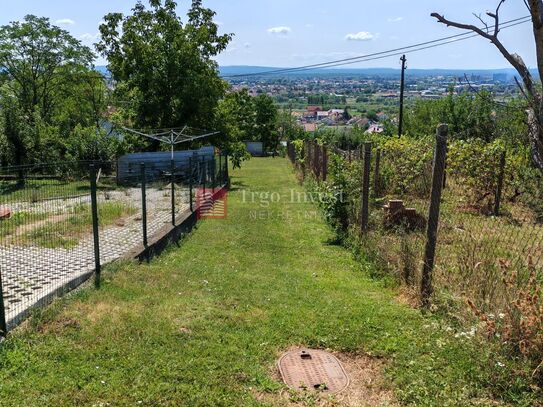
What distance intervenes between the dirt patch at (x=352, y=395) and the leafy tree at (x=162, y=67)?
17214mm

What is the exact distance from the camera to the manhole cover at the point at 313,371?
355cm

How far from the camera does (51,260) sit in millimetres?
6426

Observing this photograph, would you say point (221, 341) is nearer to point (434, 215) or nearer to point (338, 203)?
point (434, 215)

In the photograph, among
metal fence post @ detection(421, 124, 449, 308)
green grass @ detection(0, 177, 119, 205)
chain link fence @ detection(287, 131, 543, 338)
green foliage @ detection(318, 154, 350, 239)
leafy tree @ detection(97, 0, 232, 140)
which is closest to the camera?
chain link fence @ detection(287, 131, 543, 338)

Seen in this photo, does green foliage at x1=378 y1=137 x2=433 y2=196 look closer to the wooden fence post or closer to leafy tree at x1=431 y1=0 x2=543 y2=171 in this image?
the wooden fence post

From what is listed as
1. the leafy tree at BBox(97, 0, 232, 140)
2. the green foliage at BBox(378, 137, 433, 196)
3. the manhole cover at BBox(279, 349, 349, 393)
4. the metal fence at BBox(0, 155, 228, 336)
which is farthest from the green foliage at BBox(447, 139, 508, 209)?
the leafy tree at BBox(97, 0, 232, 140)

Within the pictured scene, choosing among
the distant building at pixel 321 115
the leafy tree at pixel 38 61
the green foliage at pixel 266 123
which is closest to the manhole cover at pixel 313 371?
the leafy tree at pixel 38 61

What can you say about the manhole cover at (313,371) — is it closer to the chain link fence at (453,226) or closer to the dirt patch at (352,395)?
the dirt patch at (352,395)

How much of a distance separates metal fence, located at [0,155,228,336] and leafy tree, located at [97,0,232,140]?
416 inches

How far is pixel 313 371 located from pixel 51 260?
4.41 meters

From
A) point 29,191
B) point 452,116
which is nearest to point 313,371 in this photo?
point 29,191

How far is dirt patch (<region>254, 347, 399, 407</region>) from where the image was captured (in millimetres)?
3307

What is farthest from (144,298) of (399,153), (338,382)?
(399,153)

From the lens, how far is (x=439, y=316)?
15.1ft
